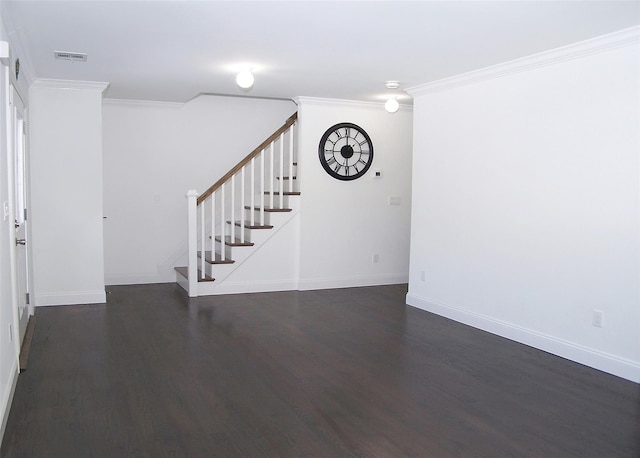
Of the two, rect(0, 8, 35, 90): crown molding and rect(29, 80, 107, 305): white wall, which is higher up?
rect(0, 8, 35, 90): crown molding

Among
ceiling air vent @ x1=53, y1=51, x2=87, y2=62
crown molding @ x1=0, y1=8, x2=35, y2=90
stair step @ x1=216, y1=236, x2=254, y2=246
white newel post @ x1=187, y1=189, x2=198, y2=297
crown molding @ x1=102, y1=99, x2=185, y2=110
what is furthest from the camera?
crown molding @ x1=102, y1=99, x2=185, y2=110

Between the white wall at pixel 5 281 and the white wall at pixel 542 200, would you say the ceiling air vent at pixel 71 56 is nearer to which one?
the white wall at pixel 5 281

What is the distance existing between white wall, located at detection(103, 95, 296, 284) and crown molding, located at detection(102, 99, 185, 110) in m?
0.01

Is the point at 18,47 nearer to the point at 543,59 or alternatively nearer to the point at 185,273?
the point at 185,273

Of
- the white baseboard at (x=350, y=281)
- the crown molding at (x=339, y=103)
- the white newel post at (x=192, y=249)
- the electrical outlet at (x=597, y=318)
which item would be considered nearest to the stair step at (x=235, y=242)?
the white newel post at (x=192, y=249)

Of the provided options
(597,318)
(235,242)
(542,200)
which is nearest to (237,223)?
(235,242)

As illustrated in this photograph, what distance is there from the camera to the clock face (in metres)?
6.98

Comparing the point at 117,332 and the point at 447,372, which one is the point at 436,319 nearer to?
the point at 447,372

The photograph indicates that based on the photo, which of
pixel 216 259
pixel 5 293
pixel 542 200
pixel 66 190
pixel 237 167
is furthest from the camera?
pixel 216 259

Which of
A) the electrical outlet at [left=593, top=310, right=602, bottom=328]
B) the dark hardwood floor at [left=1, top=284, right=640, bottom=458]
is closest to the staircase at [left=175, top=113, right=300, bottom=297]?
the dark hardwood floor at [left=1, top=284, right=640, bottom=458]

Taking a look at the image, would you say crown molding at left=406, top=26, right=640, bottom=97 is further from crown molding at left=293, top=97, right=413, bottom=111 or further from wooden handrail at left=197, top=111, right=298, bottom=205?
wooden handrail at left=197, top=111, right=298, bottom=205

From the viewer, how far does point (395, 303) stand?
630cm

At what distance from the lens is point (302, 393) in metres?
3.57

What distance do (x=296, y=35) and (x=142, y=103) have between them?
3884 mm
